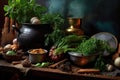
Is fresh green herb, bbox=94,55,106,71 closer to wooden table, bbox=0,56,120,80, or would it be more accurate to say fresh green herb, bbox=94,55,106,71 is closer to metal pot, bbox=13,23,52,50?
wooden table, bbox=0,56,120,80

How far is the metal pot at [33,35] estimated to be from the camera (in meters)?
1.91

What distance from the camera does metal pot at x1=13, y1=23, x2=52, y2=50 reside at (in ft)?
6.26

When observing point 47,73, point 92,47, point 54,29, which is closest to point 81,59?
point 92,47

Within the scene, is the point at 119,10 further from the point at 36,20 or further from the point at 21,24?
the point at 21,24

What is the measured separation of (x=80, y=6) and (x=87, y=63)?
72 centimetres

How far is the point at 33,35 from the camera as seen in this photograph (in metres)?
1.91

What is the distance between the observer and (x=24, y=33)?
1.95 metres

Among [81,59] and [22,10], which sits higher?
[22,10]

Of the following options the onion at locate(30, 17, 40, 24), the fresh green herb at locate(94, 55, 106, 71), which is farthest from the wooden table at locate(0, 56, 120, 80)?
the onion at locate(30, 17, 40, 24)

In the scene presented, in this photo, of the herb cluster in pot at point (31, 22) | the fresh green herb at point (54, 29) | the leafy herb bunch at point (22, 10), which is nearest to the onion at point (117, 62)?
the fresh green herb at point (54, 29)

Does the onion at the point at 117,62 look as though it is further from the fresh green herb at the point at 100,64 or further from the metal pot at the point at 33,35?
the metal pot at the point at 33,35

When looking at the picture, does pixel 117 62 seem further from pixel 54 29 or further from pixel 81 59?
pixel 54 29

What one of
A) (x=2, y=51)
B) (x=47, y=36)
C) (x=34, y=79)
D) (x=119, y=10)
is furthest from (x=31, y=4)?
(x=119, y=10)

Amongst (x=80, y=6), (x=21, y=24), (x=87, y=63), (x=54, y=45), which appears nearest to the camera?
(x=87, y=63)
